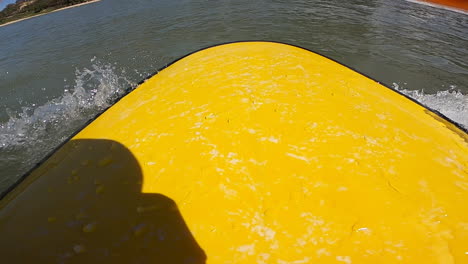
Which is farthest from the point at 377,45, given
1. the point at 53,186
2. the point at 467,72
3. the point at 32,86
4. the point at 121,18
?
the point at 121,18

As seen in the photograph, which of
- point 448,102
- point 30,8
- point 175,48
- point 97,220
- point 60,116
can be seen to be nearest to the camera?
point 97,220

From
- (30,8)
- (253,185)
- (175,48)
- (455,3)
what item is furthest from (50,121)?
(30,8)

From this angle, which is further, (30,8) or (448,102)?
(30,8)

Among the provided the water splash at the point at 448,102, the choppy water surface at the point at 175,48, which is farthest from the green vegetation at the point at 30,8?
the water splash at the point at 448,102

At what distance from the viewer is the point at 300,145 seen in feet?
5.71

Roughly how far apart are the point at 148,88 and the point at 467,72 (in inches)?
200

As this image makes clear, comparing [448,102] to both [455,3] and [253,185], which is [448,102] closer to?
[253,185]

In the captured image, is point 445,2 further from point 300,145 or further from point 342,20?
point 300,145

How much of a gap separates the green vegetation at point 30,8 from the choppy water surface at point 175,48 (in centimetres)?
347

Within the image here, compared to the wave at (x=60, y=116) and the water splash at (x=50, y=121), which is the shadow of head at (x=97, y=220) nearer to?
the water splash at (x=50, y=121)

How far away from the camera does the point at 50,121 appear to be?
3.92 m

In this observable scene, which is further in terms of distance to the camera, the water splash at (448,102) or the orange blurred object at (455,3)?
the orange blurred object at (455,3)

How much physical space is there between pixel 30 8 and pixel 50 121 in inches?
523

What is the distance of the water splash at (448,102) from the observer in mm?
3543
